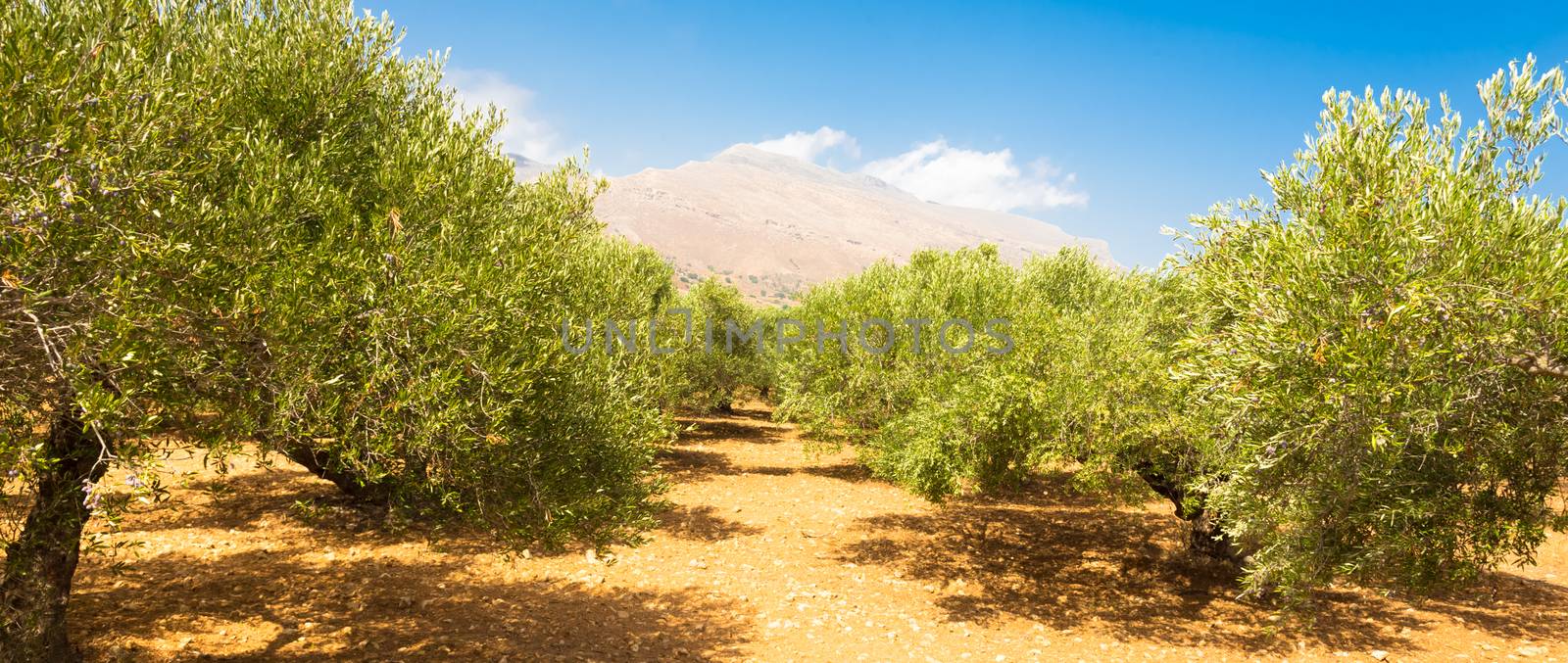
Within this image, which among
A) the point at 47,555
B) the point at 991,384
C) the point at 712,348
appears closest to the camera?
the point at 47,555

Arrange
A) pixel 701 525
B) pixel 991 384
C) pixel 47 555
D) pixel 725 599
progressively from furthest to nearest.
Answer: pixel 701 525 < pixel 725 599 < pixel 991 384 < pixel 47 555

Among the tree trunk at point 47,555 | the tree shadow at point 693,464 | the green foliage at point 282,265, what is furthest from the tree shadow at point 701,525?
the tree trunk at point 47,555

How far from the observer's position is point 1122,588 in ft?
63.4

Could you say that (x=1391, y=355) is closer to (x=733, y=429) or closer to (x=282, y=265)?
(x=282, y=265)

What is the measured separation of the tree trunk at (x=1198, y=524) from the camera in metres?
17.5

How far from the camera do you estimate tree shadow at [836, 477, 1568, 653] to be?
642 inches

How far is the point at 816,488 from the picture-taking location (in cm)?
3189

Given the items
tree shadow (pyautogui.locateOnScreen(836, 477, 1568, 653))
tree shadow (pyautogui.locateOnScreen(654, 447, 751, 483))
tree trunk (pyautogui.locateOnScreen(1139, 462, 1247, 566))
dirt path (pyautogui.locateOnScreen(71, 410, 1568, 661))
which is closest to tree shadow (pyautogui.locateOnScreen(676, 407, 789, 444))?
tree shadow (pyautogui.locateOnScreen(654, 447, 751, 483))

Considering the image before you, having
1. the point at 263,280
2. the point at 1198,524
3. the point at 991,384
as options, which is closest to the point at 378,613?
the point at 263,280

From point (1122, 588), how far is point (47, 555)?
73.0ft

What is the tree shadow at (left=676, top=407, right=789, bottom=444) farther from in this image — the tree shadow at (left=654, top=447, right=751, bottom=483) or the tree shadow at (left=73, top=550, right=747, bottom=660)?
the tree shadow at (left=73, top=550, right=747, bottom=660)

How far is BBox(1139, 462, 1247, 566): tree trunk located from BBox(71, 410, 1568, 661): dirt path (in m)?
0.52

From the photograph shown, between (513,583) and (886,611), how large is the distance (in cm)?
952

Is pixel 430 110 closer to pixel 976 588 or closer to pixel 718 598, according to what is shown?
pixel 718 598
